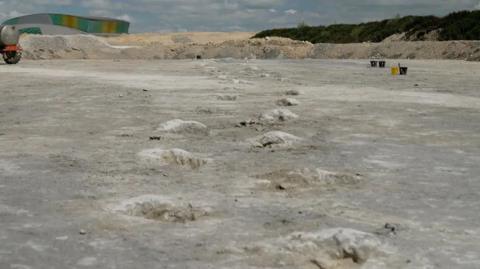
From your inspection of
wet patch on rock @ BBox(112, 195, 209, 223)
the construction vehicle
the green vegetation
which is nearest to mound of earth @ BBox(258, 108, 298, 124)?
wet patch on rock @ BBox(112, 195, 209, 223)

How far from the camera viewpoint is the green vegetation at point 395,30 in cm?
4834

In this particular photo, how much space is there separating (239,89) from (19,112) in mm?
5307

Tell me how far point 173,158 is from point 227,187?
1.04 meters

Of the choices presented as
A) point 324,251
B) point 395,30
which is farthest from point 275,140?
point 395,30

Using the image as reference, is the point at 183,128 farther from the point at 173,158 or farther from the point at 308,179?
the point at 308,179

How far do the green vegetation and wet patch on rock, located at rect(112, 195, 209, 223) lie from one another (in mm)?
46351

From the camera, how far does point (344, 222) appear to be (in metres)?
3.60

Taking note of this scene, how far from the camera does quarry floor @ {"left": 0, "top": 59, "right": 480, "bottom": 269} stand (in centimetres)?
303

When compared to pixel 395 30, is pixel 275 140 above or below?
below

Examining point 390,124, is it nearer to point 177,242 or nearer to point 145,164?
point 145,164

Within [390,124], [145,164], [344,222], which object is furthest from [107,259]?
[390,124]

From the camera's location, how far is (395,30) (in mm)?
55906

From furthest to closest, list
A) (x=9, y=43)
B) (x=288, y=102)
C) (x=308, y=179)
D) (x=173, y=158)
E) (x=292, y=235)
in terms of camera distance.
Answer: (x=9, y=43)
(x=288, y=102)
(x=173, y=158)
(x=308, y=179)
(x=292, y=235)

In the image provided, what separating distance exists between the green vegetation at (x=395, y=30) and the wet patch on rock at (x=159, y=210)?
4635 cm
